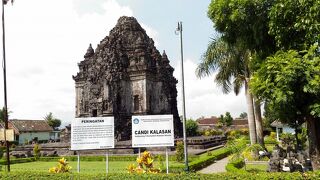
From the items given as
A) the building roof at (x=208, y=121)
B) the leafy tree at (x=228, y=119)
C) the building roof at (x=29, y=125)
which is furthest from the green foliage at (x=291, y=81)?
the building roof at (x=208, y=121)

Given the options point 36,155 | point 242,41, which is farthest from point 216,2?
point 36,155

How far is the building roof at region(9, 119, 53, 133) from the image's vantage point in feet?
223

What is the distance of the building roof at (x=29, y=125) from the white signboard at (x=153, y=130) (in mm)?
56965

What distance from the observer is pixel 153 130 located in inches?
611

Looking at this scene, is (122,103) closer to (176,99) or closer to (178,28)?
(176,99)

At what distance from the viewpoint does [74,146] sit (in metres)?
15.5

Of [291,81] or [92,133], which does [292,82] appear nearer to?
→ [291,81]

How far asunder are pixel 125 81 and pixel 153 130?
28391 mm

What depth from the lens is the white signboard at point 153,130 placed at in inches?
608

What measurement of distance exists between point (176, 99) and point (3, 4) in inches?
1302

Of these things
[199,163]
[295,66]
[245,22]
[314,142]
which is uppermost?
[245,22]

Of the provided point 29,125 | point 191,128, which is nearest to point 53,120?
point 29,125

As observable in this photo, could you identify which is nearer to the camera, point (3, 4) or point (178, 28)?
point (178, 28)

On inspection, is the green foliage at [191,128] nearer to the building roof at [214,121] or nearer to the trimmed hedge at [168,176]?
the building roof at [214,121]
